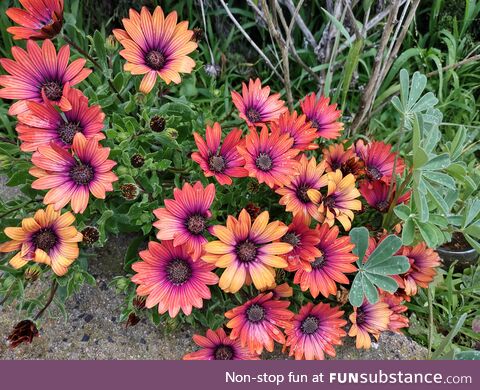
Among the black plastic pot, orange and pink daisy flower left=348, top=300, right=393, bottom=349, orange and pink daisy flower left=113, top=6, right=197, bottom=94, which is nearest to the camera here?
orange and pink daisy flower left=113, top=6, right=197, bottom=94

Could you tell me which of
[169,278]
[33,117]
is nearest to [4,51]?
[33,117]

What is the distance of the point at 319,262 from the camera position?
1.27 m

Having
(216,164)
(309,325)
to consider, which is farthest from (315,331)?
(216,164)

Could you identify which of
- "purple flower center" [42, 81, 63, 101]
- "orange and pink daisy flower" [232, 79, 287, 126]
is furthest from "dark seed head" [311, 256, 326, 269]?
"purple flower center" [42, 81, 63, 101]

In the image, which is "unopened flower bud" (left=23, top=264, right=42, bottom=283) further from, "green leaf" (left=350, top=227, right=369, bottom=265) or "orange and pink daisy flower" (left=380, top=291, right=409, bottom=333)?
"orange and pink daisy flower" (left=380, top=291, right=409, bottom=333)

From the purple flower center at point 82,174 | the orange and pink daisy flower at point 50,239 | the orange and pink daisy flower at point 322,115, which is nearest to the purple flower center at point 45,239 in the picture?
the orange and pink daisy flower at point 50,239

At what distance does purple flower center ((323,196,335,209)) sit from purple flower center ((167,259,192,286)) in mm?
343

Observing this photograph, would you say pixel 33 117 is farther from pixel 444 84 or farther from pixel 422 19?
pixel 422 19

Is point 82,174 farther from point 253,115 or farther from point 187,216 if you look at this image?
point 253,115

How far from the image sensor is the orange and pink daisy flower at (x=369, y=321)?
1.34 meters

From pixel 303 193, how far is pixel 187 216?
10.9 inches

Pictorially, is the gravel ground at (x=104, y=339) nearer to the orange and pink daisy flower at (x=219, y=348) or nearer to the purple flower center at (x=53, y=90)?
the orange and pink daisy flower at (x=219, y=348)

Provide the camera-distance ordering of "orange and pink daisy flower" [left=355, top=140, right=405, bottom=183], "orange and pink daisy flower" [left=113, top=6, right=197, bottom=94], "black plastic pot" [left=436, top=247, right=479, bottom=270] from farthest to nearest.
Answer: "black plastic pot" [left=436, top=247, right=479, bottom=270], "orange and pink daisy flower" [left=355, top=140, right=405, bottom=183], "orange and pink daisy flower" [left=113, top=6, right=197, bottom=94]

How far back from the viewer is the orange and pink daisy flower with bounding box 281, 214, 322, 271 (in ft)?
3.94
